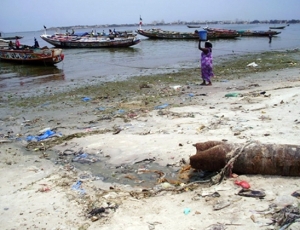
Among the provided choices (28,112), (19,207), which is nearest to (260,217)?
(19,207)

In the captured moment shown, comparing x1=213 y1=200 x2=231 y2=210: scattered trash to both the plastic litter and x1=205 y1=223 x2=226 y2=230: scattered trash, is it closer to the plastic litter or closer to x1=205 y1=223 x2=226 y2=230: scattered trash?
x1=205 y1=223 x2=226 y2=230: scattered trash

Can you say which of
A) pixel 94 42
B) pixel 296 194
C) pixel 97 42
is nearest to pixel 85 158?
pixel 296 194

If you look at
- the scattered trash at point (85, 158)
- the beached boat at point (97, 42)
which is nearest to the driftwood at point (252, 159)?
the scattered trash at point (85, 158)

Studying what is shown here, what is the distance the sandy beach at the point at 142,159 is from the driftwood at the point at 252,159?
13cm

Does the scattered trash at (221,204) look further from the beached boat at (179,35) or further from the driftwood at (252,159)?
the beached boat at (179,35)

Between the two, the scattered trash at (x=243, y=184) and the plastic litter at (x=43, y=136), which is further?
the plastic litter at (x=43, y=136)

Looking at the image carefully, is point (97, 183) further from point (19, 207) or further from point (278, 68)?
point (278, 68)

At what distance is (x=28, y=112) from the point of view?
9.00 m

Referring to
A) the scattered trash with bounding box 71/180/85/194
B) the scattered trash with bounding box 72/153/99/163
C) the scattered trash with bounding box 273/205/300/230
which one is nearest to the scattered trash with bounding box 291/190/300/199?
the scattered trash with bounding box 273/205/300/230

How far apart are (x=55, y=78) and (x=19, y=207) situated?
12.9 meters

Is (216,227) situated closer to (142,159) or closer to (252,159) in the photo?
(252,159)

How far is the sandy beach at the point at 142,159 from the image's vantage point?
312cm

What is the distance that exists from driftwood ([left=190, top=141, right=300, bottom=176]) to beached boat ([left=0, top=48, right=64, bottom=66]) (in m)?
17.0

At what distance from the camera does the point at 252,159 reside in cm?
362
